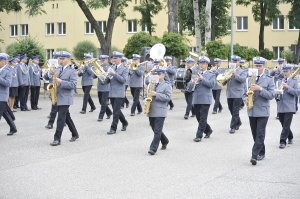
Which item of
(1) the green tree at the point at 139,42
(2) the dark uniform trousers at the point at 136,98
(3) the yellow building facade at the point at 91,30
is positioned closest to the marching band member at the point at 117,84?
(2) the dark uniform trousers at the point at 136,98

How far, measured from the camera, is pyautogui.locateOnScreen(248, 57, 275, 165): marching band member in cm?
1203

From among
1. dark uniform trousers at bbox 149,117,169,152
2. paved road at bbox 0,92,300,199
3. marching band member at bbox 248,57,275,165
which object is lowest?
paved road at bbox 0,92,300,199

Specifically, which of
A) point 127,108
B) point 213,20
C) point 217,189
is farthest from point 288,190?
point 213,20

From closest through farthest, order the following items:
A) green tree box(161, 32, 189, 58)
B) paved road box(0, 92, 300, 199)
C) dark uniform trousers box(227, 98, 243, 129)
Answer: paved road box(0, 92, 300, 199)
dark uniform trousers box(227, 98, 243, 129)
green tree box(161, 32, 189, 58)

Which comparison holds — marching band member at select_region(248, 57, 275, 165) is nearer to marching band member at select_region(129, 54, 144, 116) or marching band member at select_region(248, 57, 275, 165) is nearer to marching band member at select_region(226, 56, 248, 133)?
marching band member at select_region(226, 56, 248, 133)

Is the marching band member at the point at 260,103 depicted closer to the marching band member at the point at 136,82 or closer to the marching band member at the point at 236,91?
the marching band member at the point at 236,91

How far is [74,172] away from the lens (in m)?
11.2

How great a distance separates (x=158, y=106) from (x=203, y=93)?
7.98 ft

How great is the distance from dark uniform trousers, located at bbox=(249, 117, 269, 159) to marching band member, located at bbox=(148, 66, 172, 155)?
2016 millimetres

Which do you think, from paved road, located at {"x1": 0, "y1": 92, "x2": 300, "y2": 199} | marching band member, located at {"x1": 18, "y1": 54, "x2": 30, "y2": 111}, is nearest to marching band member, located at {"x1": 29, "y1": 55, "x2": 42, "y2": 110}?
marching band member, located at {"x1": 18, "y1": 54, "x2": 30, "y2": 111}

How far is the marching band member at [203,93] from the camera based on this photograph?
15.2 meters

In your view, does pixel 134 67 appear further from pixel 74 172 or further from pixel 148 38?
pixel 148 38

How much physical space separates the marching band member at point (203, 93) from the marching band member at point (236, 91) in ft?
4.51

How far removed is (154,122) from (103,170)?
239 cm
